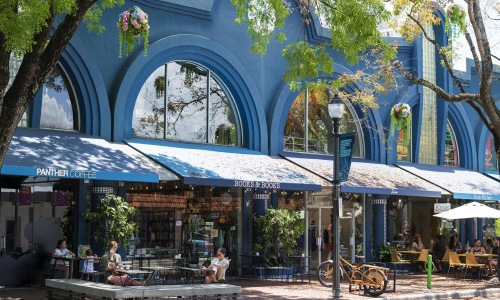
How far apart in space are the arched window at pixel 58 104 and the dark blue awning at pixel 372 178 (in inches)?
281

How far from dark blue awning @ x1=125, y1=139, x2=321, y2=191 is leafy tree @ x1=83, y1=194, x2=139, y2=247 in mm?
1478

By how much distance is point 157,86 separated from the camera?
2191 cm

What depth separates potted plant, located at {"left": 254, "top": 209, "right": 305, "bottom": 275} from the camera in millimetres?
22453

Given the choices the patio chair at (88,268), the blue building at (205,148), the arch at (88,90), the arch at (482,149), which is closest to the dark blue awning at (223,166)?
the blue building at (205,148)

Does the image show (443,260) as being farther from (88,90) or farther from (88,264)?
(88,90)

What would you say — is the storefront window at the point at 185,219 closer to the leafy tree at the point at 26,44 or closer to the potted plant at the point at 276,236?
the potted plant at the point at 276,236

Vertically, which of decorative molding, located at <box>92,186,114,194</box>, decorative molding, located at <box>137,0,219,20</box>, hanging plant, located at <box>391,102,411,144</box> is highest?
decorative molding, located at <box>137,0,219,20</box>

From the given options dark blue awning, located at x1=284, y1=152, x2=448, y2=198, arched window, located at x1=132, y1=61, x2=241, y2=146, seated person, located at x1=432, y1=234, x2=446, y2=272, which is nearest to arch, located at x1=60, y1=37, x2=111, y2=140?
arched window, located at x1=132, y1=61, x2=241, y2=146

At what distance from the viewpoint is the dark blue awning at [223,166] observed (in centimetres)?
1977

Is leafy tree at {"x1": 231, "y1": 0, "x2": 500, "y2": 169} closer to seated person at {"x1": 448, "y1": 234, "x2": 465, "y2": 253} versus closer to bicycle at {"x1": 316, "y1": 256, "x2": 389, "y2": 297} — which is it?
bicycle at {"x1": 316, "y1": 256, "x2": 389, "y2": 297}

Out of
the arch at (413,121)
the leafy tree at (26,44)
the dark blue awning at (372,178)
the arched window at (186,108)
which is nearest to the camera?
the leafy tree at (26,44)

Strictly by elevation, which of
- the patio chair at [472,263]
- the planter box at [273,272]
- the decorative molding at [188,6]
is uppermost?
the decorative molding at [188,6]

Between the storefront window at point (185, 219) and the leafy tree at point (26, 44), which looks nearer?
the leafy tree at point (26, 44)

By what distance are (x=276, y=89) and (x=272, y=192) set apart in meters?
3.29
